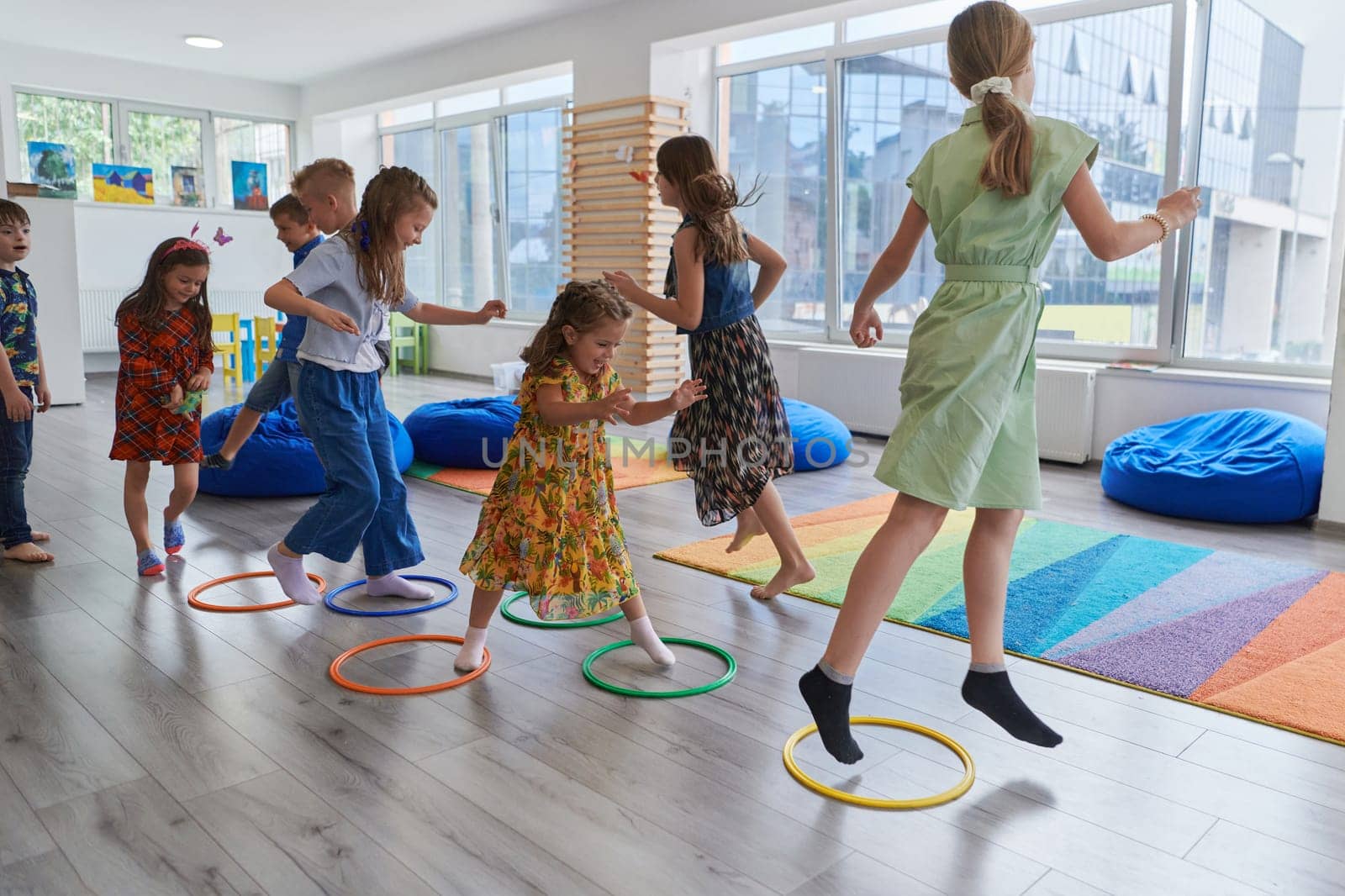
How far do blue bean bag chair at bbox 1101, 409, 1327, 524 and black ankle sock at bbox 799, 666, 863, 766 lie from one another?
308cm

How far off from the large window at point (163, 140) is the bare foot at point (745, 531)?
29.3ft

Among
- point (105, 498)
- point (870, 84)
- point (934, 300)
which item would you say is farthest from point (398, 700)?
point (870, 84)

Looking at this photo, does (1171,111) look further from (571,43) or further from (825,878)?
(825,878)

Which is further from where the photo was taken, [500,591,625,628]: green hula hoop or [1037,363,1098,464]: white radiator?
[1037,363,1098,464]: white radiator

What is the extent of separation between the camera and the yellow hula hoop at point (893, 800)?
6.28 ft

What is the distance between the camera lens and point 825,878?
5.53ft

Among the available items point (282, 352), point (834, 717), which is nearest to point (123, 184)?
point (282, 352)

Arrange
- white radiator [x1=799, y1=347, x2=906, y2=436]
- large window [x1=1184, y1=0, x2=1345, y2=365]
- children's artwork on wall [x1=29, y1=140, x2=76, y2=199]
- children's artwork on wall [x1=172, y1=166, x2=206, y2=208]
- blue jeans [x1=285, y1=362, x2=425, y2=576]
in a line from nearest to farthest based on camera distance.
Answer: blue jeans [x1=285, y1=362, x2=425, y2=576] < large window [x1=1184, y1=0, x2=1345, y2=365] < white radiator [x1=799, y1=347, x2=906, y2=436] < children's artwork on wall [x1=29, y1=140, x2=76, y2=199] < children's artwork on wall [x1=172, y1=166, x2=206, y2=208]

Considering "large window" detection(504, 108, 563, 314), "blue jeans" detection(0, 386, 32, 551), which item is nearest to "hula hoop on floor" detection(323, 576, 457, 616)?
"blue jeans" detection(0, 386, 32, 551)

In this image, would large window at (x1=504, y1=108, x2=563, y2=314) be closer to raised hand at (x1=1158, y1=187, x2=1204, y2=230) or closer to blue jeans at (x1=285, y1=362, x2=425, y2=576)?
blue jeans at (x1=285, y1=362, x2=425, y2=576)

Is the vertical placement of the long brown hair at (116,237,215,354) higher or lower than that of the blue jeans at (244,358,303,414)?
higher

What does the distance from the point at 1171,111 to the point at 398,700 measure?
16.8ft

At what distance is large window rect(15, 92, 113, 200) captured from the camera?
966 cm

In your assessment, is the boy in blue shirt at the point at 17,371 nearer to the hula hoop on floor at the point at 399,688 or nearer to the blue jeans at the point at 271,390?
the blue jeans at the point at 271,390
